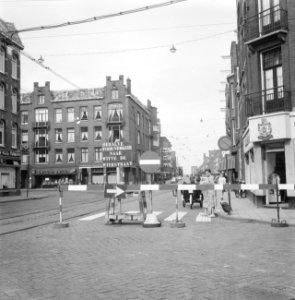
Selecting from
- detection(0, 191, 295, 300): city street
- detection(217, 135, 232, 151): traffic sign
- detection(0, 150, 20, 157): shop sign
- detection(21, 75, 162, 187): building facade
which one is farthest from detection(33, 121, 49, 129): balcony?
detection(0, 191, 295, 300): city street

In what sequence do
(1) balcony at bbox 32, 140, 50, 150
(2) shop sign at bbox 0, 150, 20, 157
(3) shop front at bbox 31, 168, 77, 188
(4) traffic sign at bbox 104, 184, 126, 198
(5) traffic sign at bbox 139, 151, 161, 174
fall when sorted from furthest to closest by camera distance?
(1) balcony at bbox 32, 140, 50, 150
(3) shop front at bbox 31, 168, 77, 188
(2) shop sign at bbox 0, 150, 20, 157
(5) traffic sign at bbox 139, 151, 161, 174
(4) traffic sign at bbox 104, 184, 126, 198

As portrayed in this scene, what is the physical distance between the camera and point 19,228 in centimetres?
1211

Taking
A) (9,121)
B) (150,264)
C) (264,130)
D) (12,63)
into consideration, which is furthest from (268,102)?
(12,63)

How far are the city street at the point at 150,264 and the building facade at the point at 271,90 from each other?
6.38 meters

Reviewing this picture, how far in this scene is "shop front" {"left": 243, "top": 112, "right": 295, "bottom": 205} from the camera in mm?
16172

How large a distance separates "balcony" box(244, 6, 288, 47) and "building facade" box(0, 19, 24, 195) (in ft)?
74.2

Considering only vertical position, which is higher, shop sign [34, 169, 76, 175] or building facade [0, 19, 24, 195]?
building facade [0, 19, 24, 195]

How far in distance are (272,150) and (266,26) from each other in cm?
506

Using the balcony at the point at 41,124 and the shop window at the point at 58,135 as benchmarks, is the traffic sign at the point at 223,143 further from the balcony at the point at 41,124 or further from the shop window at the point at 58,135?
the balcony at the point at 41,124

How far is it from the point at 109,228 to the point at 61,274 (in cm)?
551

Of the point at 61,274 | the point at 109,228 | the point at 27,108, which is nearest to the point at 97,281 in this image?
the point at 61,274

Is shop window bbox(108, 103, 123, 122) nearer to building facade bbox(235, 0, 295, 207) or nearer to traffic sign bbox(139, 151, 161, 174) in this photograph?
building facade bbox(235, 0, 295, 207)

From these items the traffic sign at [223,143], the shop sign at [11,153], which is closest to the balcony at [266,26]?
the traffic sign at [223,143]

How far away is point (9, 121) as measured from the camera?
3638cm
